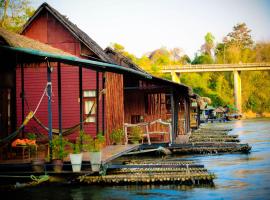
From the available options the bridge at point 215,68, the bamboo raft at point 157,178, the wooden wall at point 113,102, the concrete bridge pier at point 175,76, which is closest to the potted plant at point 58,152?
the bamboo raft at point 157,178

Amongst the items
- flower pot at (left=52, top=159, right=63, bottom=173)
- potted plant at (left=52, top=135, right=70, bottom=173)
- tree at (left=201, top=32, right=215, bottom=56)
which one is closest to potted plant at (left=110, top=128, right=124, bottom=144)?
potted plant at (left=52, top=135, right=70, bottom=173)

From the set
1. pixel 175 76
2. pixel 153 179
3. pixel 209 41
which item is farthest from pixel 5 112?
pixel 209 41

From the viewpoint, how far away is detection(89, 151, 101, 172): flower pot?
1216cm

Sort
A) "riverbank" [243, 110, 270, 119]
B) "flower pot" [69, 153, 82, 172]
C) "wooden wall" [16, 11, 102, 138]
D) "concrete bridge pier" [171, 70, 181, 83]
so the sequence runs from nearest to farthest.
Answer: "flower pot" [69, 153, 82, 172] → "wooden wall" [16, 11, 102, 138] → "concrete bridge pier" [171, 70, 181, 83] → "riverbank" [243, 110, 270, 119]

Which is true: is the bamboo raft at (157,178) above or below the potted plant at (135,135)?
below

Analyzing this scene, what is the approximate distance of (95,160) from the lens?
481 inches

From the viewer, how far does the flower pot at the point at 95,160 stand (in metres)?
12.2

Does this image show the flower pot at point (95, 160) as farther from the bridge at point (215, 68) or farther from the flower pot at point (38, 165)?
the bridge at point (215, 68)

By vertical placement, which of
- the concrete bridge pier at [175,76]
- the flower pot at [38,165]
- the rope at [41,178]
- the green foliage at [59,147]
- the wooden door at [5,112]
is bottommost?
the rope at [41,178]

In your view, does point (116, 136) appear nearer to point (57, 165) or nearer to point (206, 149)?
point (206, 149)

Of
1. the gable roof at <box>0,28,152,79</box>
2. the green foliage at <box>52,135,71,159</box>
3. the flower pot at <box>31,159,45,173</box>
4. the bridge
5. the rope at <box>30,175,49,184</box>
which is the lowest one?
the rope at <box>30,175,49,184</box>

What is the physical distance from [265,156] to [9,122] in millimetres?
10012

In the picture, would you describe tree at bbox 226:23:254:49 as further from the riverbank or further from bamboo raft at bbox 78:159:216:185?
bamboo raft at bbox 78:159:216:185

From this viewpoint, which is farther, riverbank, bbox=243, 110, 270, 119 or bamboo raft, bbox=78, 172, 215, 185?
riverbank, bbox=243, 110, 270, 119
